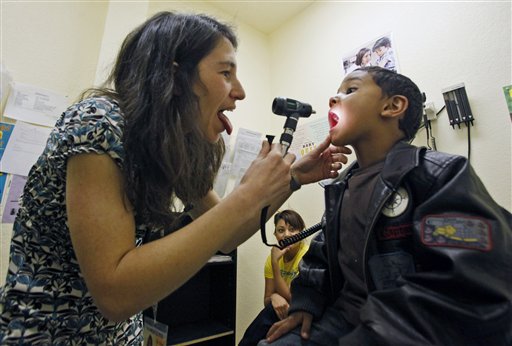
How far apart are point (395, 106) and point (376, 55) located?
84cm

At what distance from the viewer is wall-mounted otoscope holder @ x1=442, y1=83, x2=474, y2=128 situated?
4.30 feet

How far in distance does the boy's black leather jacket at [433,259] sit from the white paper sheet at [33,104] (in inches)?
67.2

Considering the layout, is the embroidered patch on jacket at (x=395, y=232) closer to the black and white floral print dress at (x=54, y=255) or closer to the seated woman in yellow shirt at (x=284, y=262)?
the black and white floral print dress at (x=54, y=255)

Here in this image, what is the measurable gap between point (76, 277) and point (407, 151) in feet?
3.07

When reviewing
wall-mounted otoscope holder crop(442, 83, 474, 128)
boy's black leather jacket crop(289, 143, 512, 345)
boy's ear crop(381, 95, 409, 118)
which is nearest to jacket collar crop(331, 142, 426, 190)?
boy's black leather jacket crop(289, 143, 512, 345)

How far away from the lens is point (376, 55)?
1.72 m

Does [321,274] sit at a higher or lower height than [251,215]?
lower

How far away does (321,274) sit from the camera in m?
0.95

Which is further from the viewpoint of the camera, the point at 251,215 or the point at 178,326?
the point at 178,326

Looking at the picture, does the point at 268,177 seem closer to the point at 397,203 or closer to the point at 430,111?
the point at 397,203

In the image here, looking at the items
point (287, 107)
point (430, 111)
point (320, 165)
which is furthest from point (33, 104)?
point (430, 111)

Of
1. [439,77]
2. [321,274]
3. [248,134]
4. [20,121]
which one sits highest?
[439,77]

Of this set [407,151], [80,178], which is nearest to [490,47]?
[407,151]

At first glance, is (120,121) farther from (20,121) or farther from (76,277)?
(20,121)
